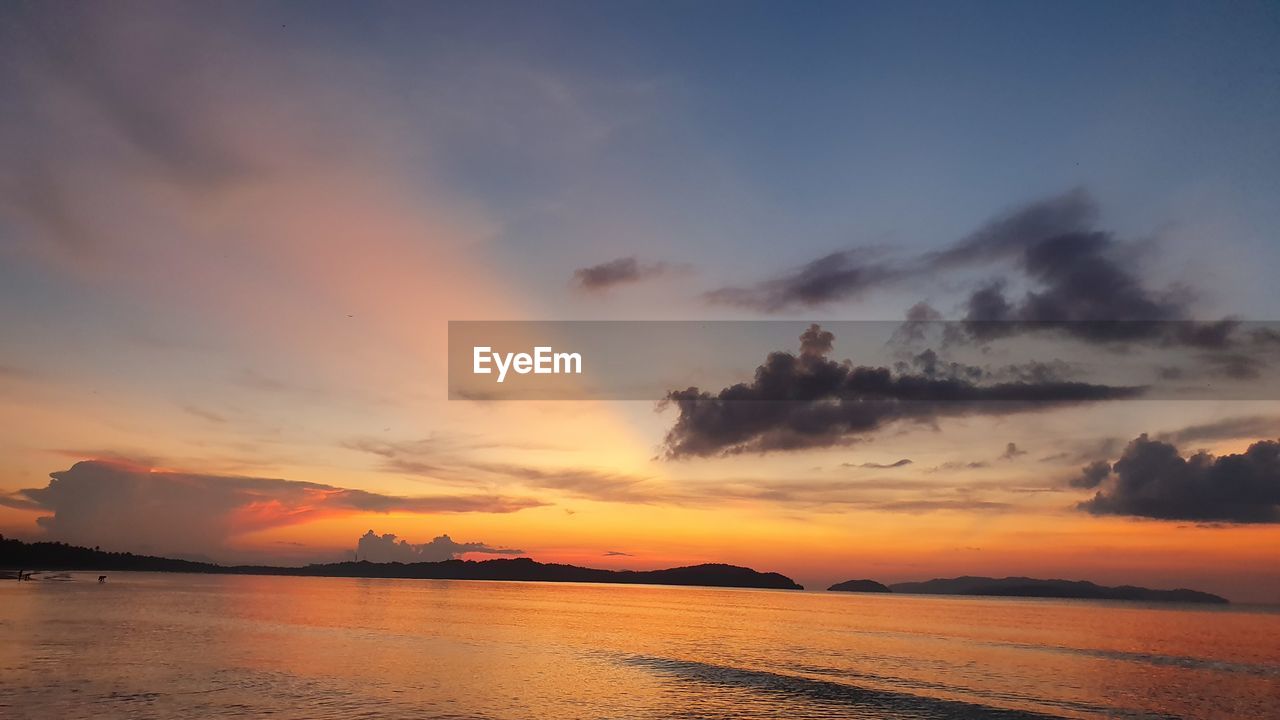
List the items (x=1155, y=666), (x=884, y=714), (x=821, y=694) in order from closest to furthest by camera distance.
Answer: (x=884, y=714)
(x=821, y=694)
(x=1155, y=666)

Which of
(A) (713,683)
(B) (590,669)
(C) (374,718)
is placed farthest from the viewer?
(B) (590,669)

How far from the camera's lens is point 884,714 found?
166 feet

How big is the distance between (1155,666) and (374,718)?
8268cm

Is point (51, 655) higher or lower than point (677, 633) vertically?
higher

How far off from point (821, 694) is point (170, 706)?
Result: 1682 inches

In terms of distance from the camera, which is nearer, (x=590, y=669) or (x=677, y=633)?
(x=590, y=669)

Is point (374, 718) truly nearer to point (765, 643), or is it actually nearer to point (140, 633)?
point (140, 633)

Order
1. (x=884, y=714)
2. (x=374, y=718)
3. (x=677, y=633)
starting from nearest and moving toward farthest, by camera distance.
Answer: (x=374, y=718) → (x=884, y=714) → (x=677, y=633)

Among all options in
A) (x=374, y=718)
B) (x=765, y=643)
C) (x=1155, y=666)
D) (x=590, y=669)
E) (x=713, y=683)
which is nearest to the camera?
(x=374, y=718)

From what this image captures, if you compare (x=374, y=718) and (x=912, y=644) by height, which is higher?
(x=374, y=718)

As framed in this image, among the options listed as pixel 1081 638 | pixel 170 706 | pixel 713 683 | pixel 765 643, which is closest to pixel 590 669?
pixel 713 683

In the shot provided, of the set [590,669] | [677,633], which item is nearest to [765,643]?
[677,633]

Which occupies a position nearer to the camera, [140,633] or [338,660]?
[338,660]

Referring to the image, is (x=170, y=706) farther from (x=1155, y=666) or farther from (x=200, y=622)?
(x=1155, y=666)
